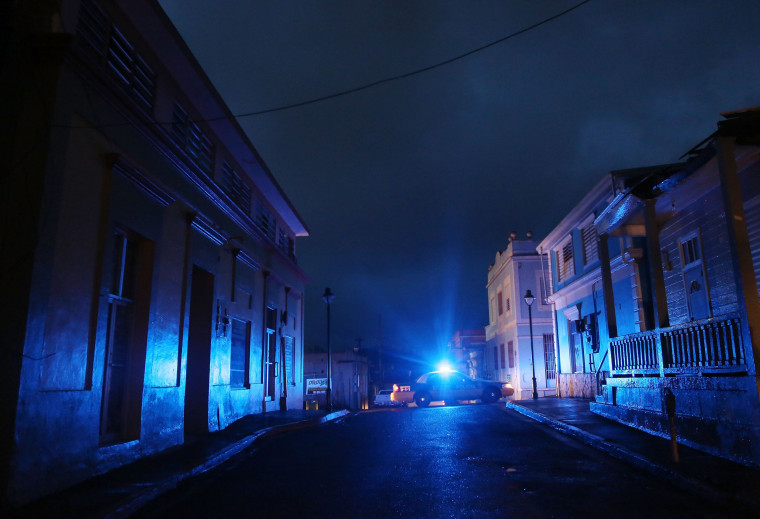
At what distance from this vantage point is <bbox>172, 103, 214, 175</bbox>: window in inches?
450

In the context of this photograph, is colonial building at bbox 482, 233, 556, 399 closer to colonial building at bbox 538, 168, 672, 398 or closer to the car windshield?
colonial building at bbox 538, 168, 672, 398

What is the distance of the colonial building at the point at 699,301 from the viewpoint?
25.3 feet

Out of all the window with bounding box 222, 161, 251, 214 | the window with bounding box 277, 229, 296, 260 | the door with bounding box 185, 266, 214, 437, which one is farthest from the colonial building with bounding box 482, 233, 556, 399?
the door with bounding box 185, 266, 214, 437

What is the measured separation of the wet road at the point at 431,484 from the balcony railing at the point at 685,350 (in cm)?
214

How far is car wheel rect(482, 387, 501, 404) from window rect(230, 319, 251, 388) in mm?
12584

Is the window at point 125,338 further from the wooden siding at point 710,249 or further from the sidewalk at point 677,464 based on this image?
the wooden siding at point 710,249

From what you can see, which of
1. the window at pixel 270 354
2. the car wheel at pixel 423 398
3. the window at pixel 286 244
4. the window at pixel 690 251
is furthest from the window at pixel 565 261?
the window at pixel 270 354

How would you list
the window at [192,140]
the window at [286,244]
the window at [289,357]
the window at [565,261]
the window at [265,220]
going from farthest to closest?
the window at [565,261] < the window at [286,244] < the window at [289,357] < the window at [265,220] < the window at [192,140]

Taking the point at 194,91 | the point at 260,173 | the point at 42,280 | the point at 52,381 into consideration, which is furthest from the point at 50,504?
the point at 260,173

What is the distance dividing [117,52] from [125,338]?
4654 millimetres

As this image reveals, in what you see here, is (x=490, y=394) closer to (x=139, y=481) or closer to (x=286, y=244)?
(x=286, y=244)

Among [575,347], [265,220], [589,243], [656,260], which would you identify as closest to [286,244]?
[265,220]

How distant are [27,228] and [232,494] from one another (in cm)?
395

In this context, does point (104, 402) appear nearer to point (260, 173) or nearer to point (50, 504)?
point (50, 504)
